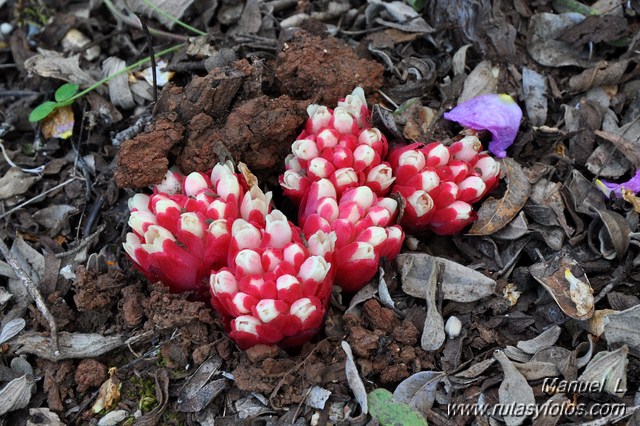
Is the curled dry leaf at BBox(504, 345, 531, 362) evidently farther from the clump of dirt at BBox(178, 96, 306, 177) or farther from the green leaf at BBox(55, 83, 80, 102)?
the green leaf at BBox(55, 83, 80, 102)

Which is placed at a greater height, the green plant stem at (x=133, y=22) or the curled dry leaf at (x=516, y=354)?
the green plant stem at (x=133, y=22)

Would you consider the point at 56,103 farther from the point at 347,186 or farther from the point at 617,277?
the point at 617,277

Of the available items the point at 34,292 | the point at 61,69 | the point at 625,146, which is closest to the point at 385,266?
the point at 625,146

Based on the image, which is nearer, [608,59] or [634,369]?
[634,369]

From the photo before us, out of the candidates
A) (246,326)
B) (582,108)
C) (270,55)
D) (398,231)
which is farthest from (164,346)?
(582,108)

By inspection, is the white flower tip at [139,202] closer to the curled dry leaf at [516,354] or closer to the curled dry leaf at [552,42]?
the curled dry leaf at [516,354]

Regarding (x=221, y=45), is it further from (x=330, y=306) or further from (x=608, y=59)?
(x=608, y=59)

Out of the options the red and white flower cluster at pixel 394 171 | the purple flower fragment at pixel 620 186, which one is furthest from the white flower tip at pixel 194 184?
the purple flower fragment at pixel 620 186
